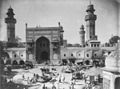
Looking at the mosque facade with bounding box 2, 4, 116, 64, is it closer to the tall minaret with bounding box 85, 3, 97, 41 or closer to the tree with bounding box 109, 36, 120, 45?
the tall minaret with bounding box 85, 3, 97, 41

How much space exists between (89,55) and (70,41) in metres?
0.57

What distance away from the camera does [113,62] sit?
2.97 metres

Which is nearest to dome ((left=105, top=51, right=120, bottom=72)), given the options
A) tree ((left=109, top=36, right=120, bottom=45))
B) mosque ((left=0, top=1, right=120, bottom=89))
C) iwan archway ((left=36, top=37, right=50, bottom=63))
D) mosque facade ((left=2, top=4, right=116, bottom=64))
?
mosque ((left=0, top=1, right=120, bottom=89))

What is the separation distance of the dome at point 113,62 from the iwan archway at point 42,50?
1.40 metres

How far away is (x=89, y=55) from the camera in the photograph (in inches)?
143

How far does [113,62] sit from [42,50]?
5.71 ft

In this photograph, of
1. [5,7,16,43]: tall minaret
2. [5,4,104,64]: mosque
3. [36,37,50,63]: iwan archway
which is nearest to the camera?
[5,7,16,43]: tall minaret

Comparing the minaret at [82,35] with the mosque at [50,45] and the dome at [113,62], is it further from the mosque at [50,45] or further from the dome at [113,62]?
the dome at [113,62]

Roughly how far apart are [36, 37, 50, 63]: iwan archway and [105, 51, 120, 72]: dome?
1.40 metres

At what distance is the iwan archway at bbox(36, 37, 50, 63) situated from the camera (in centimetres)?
372

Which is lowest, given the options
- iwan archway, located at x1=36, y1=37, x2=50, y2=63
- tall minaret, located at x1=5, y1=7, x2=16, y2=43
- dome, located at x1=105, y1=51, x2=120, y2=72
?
dome, located at x1=105, y1=51, x2=120, y2=72

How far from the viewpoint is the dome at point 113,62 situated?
2.93 metres

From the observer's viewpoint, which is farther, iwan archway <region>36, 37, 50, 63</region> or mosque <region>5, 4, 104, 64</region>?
iwan archway <region>36, 37, 50, 63</region>

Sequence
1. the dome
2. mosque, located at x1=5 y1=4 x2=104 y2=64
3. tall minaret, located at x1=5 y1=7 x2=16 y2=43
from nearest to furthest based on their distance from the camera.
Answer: the dome, tall minaret, located at x1=5 y1=7 x2=16 y2=43, mosque, located at x1=5 y1=4 x2=104 y2=64
